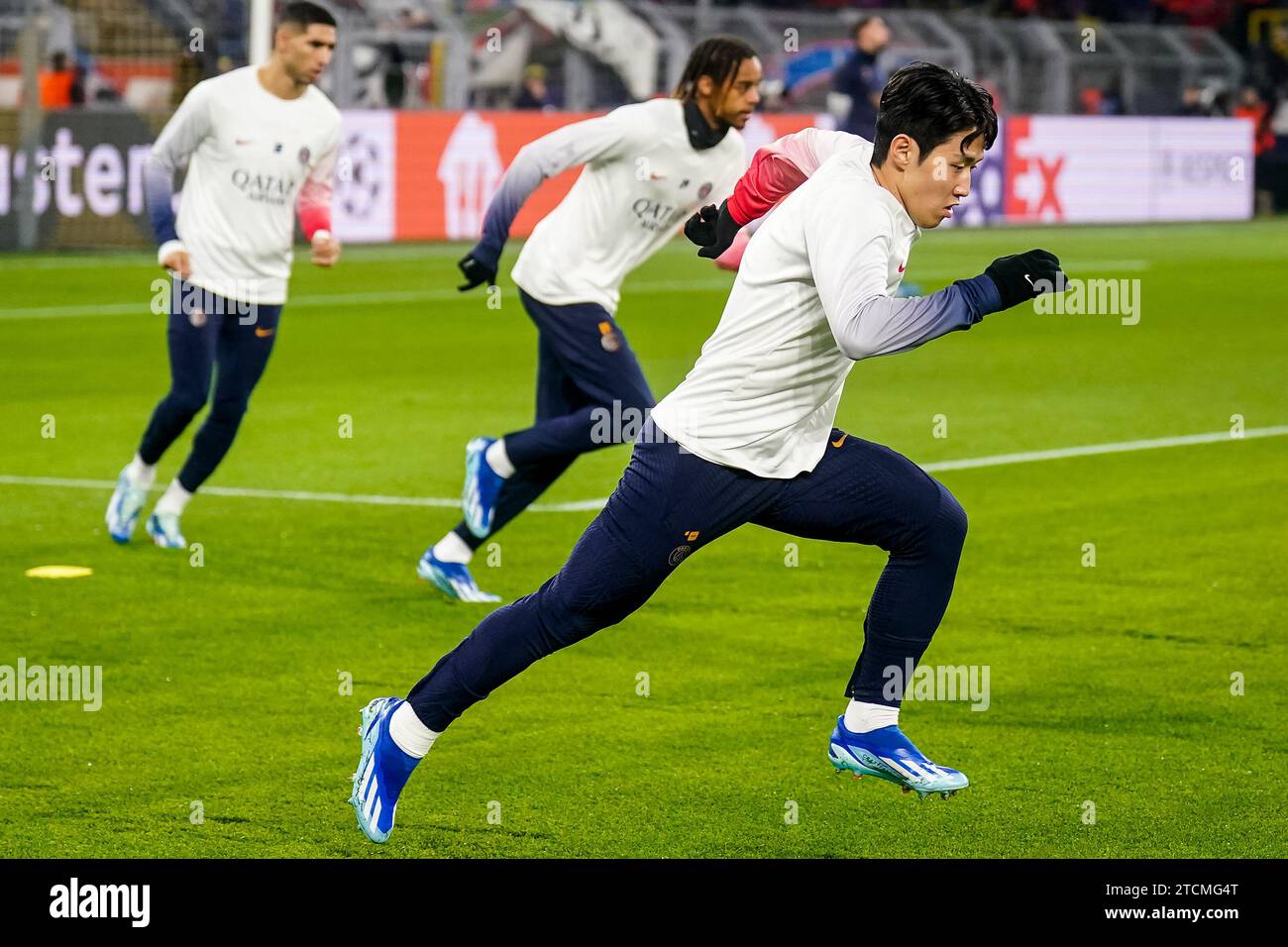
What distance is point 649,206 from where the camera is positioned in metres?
9.13

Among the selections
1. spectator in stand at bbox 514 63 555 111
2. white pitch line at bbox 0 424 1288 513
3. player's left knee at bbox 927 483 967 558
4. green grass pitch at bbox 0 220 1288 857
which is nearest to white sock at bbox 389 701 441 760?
green grass pitch at bbox 0 220 1288 857

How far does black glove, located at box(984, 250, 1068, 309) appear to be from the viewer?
521 centimetres

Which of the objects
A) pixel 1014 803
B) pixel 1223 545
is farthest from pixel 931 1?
pixel 1014 803

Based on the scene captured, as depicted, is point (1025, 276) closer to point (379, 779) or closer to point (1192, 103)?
point (379, 779)

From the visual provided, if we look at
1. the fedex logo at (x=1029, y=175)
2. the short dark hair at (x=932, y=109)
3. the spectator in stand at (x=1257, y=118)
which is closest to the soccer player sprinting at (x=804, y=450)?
the short dark hair at (x=932, y=109)

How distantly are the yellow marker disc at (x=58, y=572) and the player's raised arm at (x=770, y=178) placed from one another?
429cm

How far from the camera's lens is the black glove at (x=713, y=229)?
6059 mm

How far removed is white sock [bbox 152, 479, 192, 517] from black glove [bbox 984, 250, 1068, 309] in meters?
5.64

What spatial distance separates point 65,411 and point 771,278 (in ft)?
31.3

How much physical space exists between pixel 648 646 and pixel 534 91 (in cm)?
2391

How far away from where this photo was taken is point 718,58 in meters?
8.77

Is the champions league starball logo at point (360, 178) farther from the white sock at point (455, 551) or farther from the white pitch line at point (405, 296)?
the white sock at point (455, 551)

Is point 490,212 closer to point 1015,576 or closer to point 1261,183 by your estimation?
point 1015,576

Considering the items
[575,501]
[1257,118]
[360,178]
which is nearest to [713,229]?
[575,501]
